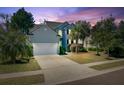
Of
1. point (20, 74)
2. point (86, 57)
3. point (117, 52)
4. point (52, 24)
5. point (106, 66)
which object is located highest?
point (52, 24)

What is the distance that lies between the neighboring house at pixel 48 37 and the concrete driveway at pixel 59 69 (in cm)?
15

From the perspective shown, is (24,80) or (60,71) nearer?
(24,80)

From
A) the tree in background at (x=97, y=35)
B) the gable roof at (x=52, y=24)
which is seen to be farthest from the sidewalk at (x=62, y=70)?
the gable roof at (x=52, y=24)

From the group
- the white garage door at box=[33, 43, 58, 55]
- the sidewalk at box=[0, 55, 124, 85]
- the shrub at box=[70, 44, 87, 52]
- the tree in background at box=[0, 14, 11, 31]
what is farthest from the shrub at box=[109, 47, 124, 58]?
the tree in background at box=[0, 14, 11, 31]

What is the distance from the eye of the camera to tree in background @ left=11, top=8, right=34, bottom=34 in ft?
12.3

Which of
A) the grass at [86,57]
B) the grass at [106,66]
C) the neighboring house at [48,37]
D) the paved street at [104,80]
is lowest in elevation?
the paved street at [104,80]

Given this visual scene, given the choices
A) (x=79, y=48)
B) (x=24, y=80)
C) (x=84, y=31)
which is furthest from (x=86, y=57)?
(x=24, y=80)

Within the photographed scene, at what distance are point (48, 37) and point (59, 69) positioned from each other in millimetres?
706

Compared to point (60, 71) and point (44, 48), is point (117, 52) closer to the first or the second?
point (60, 71)

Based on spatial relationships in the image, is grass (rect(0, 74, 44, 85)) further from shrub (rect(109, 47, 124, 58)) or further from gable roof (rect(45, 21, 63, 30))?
shrub (rect(109, 47, 124, 58))

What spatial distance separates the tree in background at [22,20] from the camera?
375 cm

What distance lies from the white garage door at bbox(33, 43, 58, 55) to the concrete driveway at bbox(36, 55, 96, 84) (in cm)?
10

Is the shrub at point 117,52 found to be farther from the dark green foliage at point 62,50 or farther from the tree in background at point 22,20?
the tree in background at point 22,20

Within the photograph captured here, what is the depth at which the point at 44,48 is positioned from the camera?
402cm
